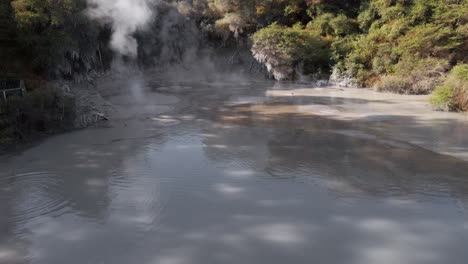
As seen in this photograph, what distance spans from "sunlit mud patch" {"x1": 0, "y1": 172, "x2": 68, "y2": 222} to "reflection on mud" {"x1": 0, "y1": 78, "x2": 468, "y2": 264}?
0.02 m

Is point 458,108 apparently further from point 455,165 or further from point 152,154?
point 152,154

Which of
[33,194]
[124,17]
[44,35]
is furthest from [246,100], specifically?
[124,17]

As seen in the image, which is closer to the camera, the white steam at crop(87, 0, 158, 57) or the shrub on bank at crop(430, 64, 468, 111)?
the shrub on bank at crop(430, 64, 468, 111)

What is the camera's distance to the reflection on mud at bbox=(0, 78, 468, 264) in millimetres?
5434

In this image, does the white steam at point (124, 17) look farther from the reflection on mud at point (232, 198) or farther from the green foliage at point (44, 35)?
the reflection on mud at point (232, 198)

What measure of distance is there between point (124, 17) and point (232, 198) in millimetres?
23562

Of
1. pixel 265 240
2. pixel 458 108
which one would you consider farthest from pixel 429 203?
pixel 458 108

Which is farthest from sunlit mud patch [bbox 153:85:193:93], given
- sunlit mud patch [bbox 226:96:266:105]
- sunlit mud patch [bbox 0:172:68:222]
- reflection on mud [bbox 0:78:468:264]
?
sunlit mud patch [bbox 0:172:68:222]

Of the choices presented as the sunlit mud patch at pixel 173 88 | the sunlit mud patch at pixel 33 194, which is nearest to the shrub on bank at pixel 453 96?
the sunlit mud patch at pixel 173 88

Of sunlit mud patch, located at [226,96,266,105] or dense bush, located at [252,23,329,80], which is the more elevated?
dense bush, located at [252,23,329,80]

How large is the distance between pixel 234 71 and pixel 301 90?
9076 millimetres

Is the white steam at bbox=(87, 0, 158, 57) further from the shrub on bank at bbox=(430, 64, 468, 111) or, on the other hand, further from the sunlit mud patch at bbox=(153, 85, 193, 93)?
the shrub on bank at bbox=(430, 64, 468, 111)

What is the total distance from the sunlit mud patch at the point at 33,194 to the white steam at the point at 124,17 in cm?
1814

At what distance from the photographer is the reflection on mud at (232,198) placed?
17.8 ft
